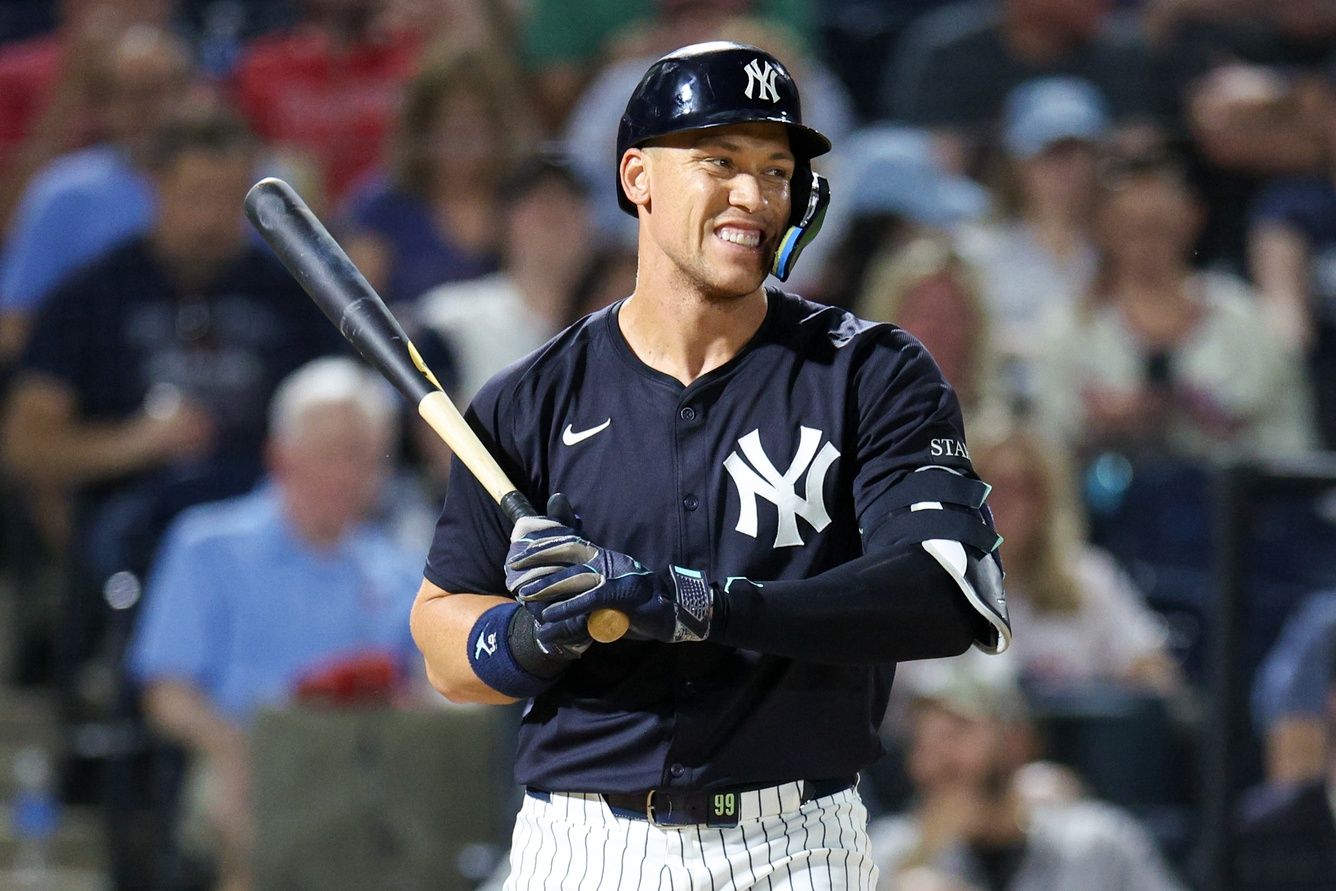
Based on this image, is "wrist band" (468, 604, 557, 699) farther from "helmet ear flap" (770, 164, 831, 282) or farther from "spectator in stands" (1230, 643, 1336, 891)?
"spectator in stands" (1230, 643, 1336, 891)

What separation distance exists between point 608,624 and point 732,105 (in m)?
0.65

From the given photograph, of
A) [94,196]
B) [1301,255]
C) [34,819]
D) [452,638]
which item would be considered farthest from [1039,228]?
[452,638]

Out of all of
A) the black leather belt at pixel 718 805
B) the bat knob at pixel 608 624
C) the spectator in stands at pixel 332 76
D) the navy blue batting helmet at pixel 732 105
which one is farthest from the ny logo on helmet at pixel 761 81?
the spectator in stands at pixel 332 76

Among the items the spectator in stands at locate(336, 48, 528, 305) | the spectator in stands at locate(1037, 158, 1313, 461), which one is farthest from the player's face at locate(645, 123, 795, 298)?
the spectator in stands at locate(336, 48, 528, 305)

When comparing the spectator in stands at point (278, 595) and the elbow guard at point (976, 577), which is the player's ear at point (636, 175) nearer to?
the elbow guard at point (976, 577)

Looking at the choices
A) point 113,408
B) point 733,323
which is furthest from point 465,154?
point 733,323

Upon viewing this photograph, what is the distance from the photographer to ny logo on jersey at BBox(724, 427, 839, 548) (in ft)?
7.73

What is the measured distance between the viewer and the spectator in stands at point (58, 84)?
5.74m

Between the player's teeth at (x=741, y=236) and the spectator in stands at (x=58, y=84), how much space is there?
12.5 feet

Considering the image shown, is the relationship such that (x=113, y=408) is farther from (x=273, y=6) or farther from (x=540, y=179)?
(x=273, y=6)

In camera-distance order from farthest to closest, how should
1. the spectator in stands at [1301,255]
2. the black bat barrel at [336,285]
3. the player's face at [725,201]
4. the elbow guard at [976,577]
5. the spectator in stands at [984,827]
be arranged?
the spectator in stands at [1301,255]
the spectator in stands at [984,827]
the black bat barrel at [336,285]
the player's face at [725,201]
the elbow guard at [976,577]

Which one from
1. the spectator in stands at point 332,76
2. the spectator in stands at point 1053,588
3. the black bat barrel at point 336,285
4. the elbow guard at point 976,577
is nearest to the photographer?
the elbow guard at point 976,577

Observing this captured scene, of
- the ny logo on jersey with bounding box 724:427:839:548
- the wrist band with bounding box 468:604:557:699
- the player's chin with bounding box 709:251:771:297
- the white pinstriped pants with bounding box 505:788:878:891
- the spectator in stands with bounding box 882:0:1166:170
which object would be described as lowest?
the white pinstriped pants with bounding box 505:788:878:891

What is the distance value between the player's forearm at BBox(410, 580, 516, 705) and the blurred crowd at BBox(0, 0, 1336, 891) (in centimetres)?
215
